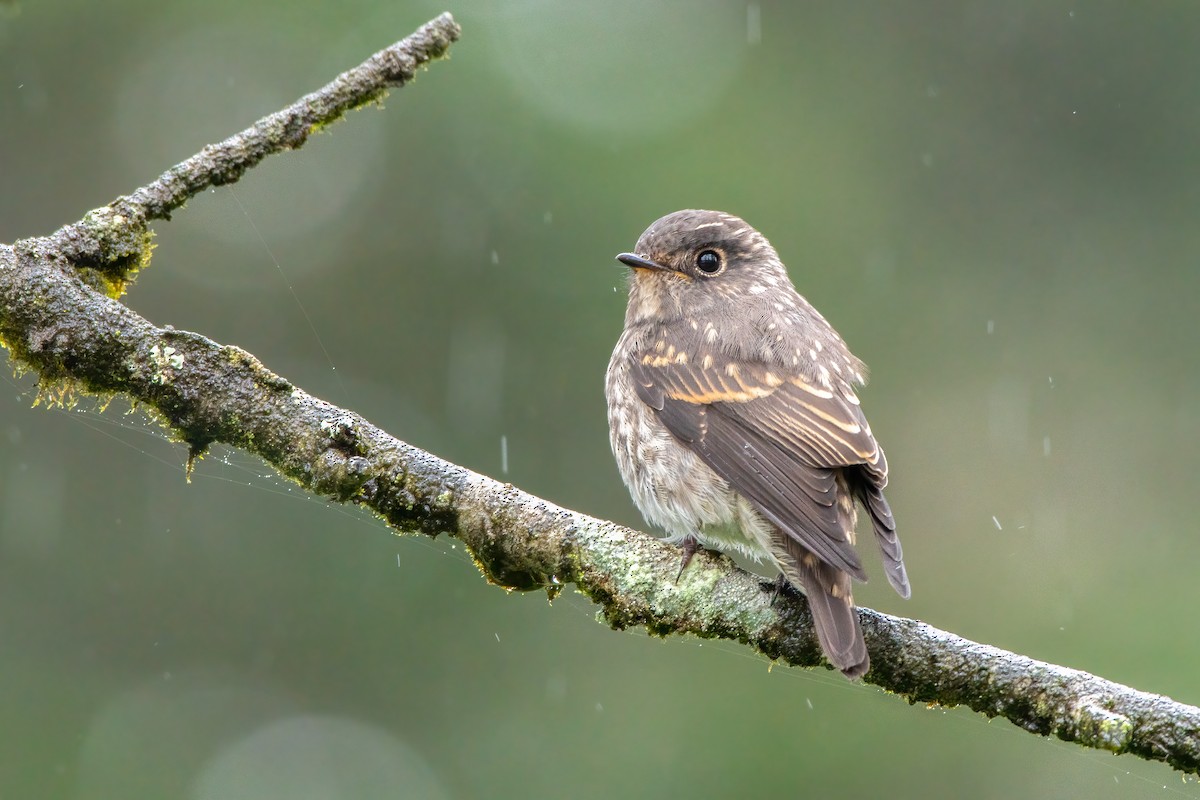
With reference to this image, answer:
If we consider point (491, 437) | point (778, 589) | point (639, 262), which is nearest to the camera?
point (778, 589)

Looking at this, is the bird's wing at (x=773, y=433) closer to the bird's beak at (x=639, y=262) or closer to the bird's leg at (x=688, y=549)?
the bird's leg at (x=688, y=549)

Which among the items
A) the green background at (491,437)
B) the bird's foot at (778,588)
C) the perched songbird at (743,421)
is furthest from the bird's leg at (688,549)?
the green background at (491,437)

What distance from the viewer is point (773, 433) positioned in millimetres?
3936

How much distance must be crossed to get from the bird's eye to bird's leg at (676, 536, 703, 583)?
Answer: 5.33 feet

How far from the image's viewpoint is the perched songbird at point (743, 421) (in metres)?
3.53

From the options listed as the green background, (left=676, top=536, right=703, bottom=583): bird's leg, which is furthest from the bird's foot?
the green background

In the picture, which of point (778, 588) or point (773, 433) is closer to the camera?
point (778, 588)

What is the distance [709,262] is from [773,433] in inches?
45.3

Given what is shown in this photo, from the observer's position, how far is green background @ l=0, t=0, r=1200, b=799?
7457 millimetres

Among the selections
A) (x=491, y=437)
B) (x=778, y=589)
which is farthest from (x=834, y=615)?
(x=491, y=437)

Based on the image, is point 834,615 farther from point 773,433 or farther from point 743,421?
point 743,421

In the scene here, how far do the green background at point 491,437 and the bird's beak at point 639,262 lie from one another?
3121 mm

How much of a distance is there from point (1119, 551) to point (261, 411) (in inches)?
252

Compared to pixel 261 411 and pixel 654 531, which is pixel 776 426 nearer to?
pixel 261 411
